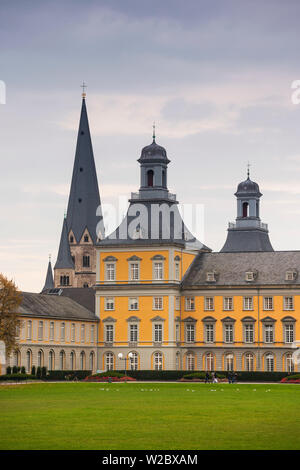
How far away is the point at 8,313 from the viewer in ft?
320

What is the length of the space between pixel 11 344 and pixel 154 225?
32.5 meters

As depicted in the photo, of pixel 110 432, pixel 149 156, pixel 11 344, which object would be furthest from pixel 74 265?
pixel 110 432

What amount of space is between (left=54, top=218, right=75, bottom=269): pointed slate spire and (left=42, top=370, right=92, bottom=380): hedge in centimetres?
7820

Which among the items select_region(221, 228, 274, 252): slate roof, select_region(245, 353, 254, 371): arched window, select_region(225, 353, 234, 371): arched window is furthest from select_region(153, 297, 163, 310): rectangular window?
select_region(221, 228, 274, 252): slate roof

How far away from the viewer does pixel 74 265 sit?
19200 cm

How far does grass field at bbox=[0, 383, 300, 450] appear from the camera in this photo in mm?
33219

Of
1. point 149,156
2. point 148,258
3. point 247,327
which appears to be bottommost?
point 247,327

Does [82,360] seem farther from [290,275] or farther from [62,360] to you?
[290,275]

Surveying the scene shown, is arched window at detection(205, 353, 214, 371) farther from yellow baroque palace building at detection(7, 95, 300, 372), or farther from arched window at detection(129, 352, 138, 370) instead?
arched window at detection(129, 352, 138, 370)

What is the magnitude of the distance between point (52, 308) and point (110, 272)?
9773 mm
